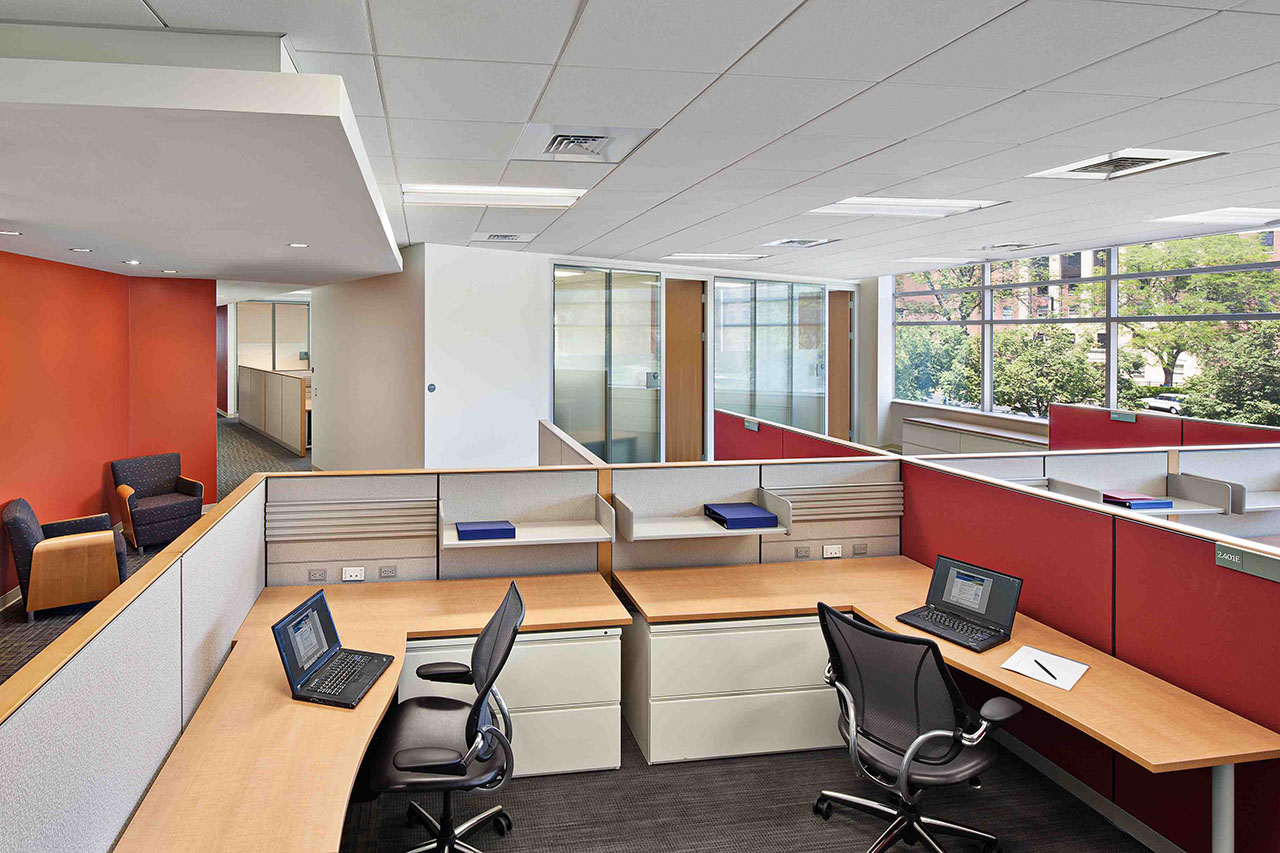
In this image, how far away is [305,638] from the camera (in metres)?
2.26

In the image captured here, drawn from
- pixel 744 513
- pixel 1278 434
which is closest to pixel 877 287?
pixel 1278 434

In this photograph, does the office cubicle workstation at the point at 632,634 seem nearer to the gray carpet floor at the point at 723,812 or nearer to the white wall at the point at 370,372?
the gray carpet floor at the point at 723,812

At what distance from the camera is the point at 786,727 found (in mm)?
2939

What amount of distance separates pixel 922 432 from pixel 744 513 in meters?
6.39

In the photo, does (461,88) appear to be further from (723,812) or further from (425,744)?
(723,812)

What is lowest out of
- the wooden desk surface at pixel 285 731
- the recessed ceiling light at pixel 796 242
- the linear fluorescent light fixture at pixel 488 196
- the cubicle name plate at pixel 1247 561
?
the wooden desk surface at pixel 285 731

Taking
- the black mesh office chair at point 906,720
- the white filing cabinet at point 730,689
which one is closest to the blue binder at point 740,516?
the white filing cabinet at point 730,689

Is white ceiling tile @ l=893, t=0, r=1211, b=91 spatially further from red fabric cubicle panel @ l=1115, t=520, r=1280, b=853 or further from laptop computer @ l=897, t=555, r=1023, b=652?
laptop computer @ l=897, t=555, r=1023, b=652

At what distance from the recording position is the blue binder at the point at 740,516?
324 cm

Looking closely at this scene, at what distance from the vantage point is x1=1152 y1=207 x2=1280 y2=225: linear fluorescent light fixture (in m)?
5.02

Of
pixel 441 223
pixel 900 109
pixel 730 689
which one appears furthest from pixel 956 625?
pixel 441 223

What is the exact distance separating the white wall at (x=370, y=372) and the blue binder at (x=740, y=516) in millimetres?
3894

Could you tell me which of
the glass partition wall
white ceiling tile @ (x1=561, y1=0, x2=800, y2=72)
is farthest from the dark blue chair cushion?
white ceiling tile @ (x1=561, y1=0, x2=800, y2=72)

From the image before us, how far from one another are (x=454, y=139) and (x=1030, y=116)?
6.97 feet
